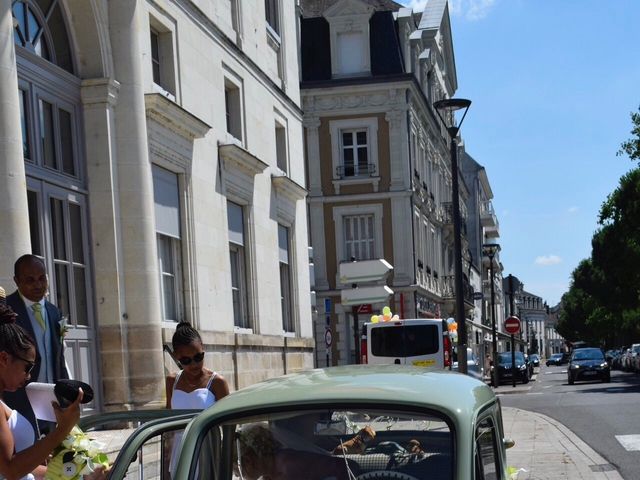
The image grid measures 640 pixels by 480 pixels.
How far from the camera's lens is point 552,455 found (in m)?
13.2

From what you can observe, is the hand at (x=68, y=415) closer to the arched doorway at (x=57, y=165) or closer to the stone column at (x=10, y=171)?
the stone column at (x=10, y=171)

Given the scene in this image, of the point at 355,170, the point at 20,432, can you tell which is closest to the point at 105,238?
the point at 20,432

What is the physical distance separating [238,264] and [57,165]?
712 cm

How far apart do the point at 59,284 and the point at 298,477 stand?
8.84m

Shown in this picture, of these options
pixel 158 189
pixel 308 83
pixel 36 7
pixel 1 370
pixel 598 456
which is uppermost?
pixel 308 83

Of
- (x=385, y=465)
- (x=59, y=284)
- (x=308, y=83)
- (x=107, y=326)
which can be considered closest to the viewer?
(x=385, y=465)

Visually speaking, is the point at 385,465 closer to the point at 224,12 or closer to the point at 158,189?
the point at 158,189

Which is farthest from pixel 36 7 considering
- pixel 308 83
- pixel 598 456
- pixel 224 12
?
pixel 308 83

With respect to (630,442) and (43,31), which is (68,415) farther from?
(630,442)

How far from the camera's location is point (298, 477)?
3.89m

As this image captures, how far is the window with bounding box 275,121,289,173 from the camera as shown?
22812 mm

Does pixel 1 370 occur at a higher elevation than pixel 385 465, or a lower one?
higher

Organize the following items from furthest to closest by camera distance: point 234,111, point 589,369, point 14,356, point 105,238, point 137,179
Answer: point 589,369 → point 234,111 → point 137,179 → point 105,238 → point 14,356

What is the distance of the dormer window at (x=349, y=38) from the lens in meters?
41.7
